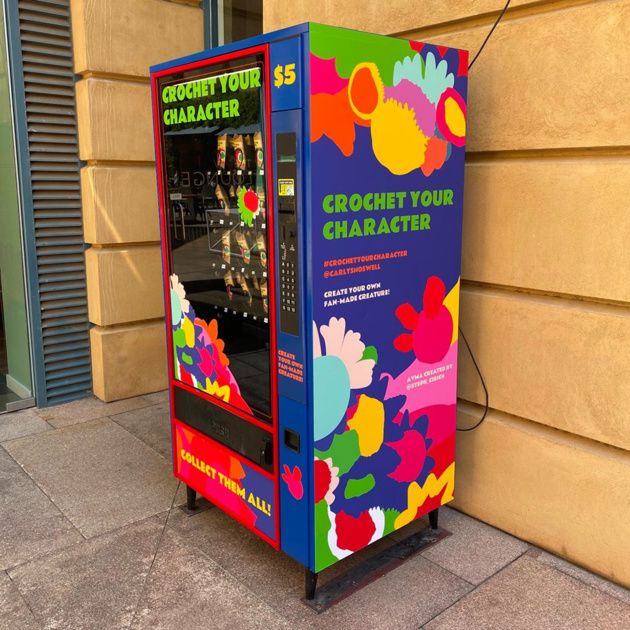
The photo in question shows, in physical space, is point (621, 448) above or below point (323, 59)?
below

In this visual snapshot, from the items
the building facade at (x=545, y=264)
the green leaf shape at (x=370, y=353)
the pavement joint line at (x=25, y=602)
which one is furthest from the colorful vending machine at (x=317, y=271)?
the pavement joint line at (x=25, y=602)

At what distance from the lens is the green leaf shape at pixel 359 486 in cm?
274

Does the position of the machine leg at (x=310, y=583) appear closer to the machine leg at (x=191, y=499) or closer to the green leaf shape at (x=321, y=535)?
the green leaf shape at (x=321, y=535)

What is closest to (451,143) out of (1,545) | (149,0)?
(1,545)

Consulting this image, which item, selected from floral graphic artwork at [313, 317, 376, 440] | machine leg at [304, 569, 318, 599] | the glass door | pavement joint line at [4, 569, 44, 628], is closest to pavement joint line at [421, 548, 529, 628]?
machine leg at [304, 569, 318, 599]

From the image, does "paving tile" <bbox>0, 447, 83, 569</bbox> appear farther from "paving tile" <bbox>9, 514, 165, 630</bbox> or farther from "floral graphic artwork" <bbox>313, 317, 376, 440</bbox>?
"floral graphic artwork" <bbox>313, 317, 376, 440</bbox>

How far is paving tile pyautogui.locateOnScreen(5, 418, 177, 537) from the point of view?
3514mm

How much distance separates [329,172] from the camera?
7.90 ft

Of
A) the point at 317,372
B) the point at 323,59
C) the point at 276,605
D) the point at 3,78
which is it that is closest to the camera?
the point at 323,59

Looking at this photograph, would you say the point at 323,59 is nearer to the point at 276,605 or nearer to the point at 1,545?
the point at 276,605

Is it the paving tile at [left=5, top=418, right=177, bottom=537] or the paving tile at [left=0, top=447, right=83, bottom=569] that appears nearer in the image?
the paving tile at [left=0, top=447, right=83, bottom=569]

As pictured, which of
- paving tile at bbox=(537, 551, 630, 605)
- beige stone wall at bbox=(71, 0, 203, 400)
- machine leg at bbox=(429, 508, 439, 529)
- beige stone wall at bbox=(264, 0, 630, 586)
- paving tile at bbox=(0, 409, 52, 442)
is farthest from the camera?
beige stone wall at bbox=(71, 0, 203, 400)

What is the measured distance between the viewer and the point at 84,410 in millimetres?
5000

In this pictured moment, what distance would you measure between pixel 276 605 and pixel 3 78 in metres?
4.00
